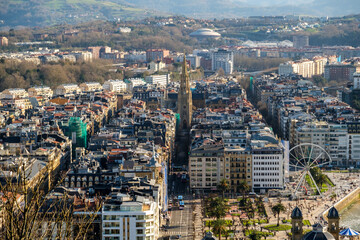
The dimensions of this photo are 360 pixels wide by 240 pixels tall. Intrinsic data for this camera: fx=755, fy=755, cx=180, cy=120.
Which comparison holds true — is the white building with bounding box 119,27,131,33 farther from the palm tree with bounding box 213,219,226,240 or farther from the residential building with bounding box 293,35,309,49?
the palm tree with bounding box 213,219,226,240

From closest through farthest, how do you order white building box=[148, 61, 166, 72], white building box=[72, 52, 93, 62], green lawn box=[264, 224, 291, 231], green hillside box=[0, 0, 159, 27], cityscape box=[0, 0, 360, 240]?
cityscape box=[0, 0, 360, 240] → green lawn box=[264, 224, 291, 231] → white building box=[148, 61, 166, 72] → white building box=[72, 52, 93, 62] → green hillside box=[0, 0, 159, 27]

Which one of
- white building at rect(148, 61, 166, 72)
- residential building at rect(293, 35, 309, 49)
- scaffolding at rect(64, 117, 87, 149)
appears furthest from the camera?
residential building at rect(293, 35, 309, 49)

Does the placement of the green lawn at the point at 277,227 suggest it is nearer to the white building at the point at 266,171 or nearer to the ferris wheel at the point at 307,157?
the white building at the point at 266,171

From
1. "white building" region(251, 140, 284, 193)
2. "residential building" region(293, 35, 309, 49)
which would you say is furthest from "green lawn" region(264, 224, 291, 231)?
"residential building" region(293, 35, 309, 49)

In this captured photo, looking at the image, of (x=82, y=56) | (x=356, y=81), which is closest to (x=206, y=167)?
(x=356, y=81)

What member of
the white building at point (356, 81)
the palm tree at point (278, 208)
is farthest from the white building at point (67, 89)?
the palm tree at point (278, 208)

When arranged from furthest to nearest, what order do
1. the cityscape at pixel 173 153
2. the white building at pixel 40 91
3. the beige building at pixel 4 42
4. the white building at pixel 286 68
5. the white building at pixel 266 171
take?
the beige building at pixel 4 42, the white building at pixel 286 68, the white building at pixel 40 91, the white building at pixel 266 171, the cityscape at pixel 173 153

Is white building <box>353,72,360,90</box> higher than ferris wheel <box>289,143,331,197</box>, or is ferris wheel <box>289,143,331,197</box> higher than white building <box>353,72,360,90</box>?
white building <box>353,72,360,90</box>
